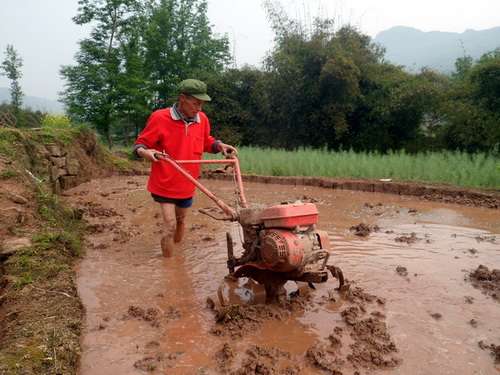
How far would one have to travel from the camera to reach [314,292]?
12.8 ft

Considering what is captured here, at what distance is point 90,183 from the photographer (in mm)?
10734

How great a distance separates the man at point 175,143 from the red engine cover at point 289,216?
135 centimetres

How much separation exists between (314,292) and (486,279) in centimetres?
160

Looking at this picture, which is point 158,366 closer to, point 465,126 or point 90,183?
point 90,183

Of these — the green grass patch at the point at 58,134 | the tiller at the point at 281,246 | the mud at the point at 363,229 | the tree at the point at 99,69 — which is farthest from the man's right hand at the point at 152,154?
the tree at the point at 99,69

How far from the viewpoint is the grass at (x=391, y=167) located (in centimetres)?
873

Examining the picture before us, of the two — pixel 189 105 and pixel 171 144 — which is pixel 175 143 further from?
pixel 189 105

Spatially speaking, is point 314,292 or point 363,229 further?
point 363,229

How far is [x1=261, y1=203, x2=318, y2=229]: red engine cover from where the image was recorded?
3158mm

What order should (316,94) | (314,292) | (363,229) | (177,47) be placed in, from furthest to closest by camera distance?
(177,47) < (316,94) < (363,229) < (314,292)

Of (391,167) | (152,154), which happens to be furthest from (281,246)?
(391,167)

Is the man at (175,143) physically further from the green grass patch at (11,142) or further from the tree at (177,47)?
the tree at (177,47)

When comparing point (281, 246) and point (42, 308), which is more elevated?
point (281, 246)

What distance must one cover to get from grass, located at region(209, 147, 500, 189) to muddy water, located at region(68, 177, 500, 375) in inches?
63.5
